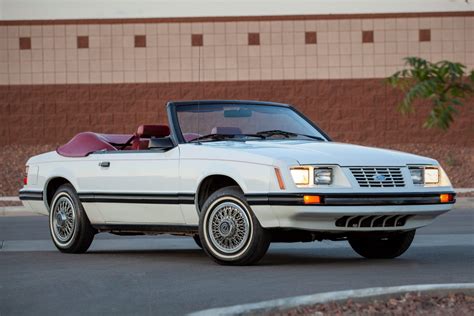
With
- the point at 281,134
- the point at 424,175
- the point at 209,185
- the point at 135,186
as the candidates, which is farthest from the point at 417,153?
the point at 209,185

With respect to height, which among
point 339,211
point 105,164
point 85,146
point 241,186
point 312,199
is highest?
point 85,146

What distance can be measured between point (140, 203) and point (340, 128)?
18.2 metres

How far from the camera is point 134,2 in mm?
28641

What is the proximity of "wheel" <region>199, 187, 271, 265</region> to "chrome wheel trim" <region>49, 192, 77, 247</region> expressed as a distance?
7.28 ft

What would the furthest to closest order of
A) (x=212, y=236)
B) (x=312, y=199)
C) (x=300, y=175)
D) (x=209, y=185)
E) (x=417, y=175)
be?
(x=209, y=185) → (x=417, y=175) → (x=212, y=236) → (x=300, y=175) → (x=312, y=199)

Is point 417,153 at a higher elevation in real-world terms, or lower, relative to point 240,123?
lower

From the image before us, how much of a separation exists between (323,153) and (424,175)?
102cm

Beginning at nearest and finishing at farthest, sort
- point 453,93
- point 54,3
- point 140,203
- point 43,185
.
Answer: point 453,93 < point 140,203 < point 43,185 < point 54,3

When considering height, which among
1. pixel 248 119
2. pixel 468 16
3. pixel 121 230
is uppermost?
pixel 468 16

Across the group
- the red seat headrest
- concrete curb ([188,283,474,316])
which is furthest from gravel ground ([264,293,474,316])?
the red seat headrest

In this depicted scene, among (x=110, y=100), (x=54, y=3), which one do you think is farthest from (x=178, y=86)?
(x=54, y=3)

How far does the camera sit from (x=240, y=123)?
37.7ft

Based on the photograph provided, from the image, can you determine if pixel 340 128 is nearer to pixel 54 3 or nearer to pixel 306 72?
pixel 306 72

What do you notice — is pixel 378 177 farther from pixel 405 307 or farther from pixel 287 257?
pixel 405 307
